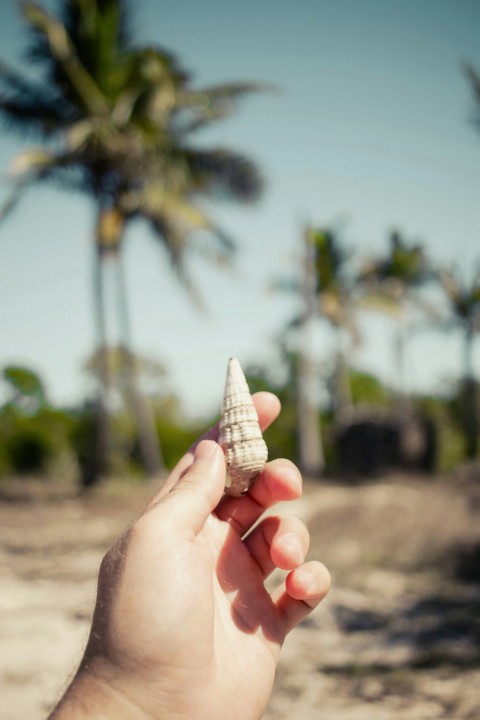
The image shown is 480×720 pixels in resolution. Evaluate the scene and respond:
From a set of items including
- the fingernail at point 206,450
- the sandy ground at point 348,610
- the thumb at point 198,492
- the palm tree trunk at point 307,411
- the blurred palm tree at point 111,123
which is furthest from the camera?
the palm tree trunk at point 307,411

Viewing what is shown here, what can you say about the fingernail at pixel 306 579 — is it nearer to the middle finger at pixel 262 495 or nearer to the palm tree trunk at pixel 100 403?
the middle finger at pixel 262 495

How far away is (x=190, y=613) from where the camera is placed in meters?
1.83

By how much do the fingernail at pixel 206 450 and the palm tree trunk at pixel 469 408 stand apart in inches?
654

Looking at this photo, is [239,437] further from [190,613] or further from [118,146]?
[118,146]

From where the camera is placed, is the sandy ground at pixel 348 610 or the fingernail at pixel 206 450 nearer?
the fingernail at pixel 206 450

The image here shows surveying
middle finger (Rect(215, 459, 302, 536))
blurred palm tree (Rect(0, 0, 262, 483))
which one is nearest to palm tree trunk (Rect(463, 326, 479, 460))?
blurred palm tree (Rect(0, 0, 262, 483))

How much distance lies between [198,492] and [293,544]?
0.40 m

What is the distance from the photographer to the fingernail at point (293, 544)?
199 centimetres

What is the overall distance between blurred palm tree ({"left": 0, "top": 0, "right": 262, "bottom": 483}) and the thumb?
34.4 feet

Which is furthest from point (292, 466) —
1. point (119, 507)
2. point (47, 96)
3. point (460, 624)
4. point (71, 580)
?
point (47, 96)

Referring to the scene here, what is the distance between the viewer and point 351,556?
25.3 ft

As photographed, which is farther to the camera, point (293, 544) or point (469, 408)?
point (469, 408)

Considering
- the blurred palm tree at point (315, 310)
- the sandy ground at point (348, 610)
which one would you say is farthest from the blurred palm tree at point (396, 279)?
the sandy ground at point (348, 610)

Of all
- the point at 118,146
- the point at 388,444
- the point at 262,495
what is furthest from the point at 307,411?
the point at 262,495
